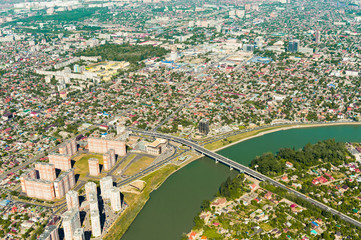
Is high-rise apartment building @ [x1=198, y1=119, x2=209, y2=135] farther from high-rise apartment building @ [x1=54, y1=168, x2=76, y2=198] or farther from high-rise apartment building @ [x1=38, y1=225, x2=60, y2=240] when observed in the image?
high-rise apartment building @ [x1=38, y1=225, x2=60, y2=240]

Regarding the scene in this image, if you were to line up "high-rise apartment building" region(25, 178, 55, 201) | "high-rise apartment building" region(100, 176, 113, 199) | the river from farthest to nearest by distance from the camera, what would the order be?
"high-rise apartment building" region(25, 178, 55, 201) → "high-rise apartment building" region(100, 176, 113, 199) → the river

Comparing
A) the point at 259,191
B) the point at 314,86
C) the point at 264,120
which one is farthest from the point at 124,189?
the point at 314,86

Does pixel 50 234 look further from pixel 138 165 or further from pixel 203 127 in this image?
pixel 203 127

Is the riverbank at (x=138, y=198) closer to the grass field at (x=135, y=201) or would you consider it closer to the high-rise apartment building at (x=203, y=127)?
the grass field at (x=135, y=201)

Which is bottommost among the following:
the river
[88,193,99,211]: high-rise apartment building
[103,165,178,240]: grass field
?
the river

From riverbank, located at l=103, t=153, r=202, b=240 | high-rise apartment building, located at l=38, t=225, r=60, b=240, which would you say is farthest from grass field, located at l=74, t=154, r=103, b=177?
high-rise apartment building, located at l=38, t=225, r=60, b=240

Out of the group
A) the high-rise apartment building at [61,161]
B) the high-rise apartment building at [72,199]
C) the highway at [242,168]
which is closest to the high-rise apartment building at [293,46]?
the highway at [242,168]

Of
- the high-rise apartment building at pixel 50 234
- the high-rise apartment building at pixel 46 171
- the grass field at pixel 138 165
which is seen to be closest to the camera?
the high-rise apartment building at pixel 50 234
